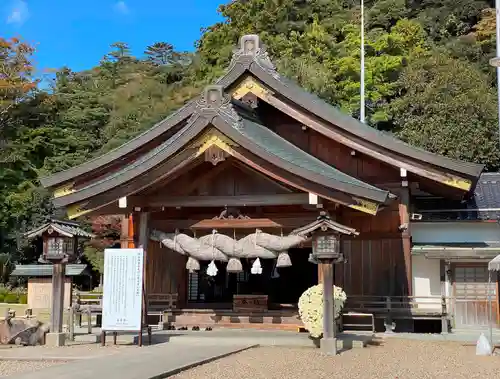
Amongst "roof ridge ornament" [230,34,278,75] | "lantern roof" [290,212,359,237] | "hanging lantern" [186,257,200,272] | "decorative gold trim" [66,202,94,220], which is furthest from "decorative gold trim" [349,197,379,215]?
"decorative gold trim" [66,202,94,220]

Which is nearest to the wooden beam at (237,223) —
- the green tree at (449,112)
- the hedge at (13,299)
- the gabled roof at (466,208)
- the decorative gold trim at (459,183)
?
the decorative gold trim at (459,183)

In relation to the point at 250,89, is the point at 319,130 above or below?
below

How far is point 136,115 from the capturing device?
44375mm

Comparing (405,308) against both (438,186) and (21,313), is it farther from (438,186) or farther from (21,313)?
(21,313)

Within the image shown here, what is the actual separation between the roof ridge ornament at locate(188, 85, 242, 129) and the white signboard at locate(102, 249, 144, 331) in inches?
129

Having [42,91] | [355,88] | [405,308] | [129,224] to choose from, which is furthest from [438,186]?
[42,91]

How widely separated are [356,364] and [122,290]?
4737mm

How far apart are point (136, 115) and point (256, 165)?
1312 inches

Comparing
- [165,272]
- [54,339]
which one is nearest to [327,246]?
[54,339]

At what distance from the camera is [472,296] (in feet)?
54.5

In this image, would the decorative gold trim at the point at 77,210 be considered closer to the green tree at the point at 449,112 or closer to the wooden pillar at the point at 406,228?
the wooden pillar at the point at 406,228

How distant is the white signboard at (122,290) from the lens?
1143cm

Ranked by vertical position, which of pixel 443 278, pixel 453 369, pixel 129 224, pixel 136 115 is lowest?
pixel 453 369

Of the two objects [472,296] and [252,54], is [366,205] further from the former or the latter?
[472,296]
